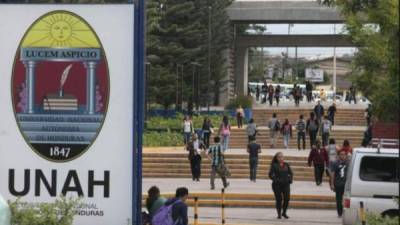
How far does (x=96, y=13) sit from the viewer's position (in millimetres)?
11594

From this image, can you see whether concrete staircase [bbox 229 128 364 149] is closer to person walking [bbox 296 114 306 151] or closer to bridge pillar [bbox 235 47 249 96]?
person walking [bbox 296 114 306 151]

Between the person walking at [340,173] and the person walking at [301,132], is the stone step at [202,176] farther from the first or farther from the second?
the person walking at [340,173]

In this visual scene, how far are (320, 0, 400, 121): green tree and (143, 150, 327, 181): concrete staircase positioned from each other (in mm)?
13420

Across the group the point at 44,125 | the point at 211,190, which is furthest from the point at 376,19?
the point at 211,190

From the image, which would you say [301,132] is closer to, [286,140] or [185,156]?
[286,140]

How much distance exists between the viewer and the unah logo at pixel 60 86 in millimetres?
11648

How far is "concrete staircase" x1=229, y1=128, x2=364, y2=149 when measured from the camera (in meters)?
42.0

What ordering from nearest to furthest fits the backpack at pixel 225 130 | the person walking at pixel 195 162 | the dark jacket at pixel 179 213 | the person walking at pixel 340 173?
the dark jacket at pixel 179 213 → the person walking at pixel 340 173 → the person walking at pixel 195 162 → the backpack at pixel 225 130

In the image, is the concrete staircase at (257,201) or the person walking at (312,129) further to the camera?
the person walking at (312,129)

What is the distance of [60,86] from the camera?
11.8 m

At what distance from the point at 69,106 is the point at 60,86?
27 cm

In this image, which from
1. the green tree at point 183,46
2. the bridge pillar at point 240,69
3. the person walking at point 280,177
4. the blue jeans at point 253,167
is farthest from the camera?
the bridge pillar at point 240,69

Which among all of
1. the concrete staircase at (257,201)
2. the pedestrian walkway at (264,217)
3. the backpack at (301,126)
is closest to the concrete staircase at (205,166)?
the backpack at (301,126)

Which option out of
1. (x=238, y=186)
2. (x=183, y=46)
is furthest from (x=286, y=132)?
(x=183, y=46)
